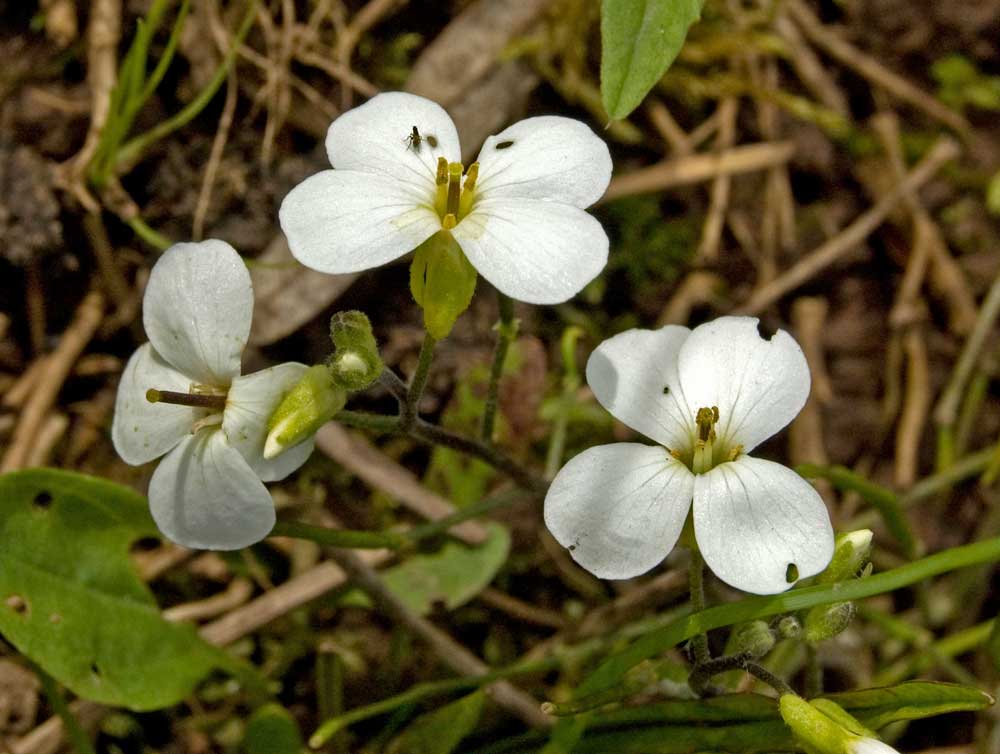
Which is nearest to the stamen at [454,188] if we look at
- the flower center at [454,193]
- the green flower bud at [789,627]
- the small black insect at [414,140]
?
the flower center at [454,193]

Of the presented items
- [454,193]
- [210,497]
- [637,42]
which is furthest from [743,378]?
[210,497]

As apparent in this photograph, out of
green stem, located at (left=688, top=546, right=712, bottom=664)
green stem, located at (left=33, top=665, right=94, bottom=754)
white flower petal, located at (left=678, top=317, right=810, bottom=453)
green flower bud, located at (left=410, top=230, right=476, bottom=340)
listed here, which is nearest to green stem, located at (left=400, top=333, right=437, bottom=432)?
green flower bud, located at (left=410, top=230, right=476, bottom=340)

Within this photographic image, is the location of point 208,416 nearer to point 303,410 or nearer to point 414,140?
point 303,410

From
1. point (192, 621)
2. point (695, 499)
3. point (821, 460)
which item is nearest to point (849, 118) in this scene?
point (821, 460)

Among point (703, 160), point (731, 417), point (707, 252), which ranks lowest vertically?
point (731, 417)

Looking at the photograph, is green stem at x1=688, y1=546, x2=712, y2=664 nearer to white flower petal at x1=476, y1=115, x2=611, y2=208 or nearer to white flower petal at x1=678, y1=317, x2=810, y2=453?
white flower petal at x1=678, y1=317, x2=810, y2=453

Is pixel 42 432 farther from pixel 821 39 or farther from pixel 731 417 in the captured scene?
pixel 821 39
